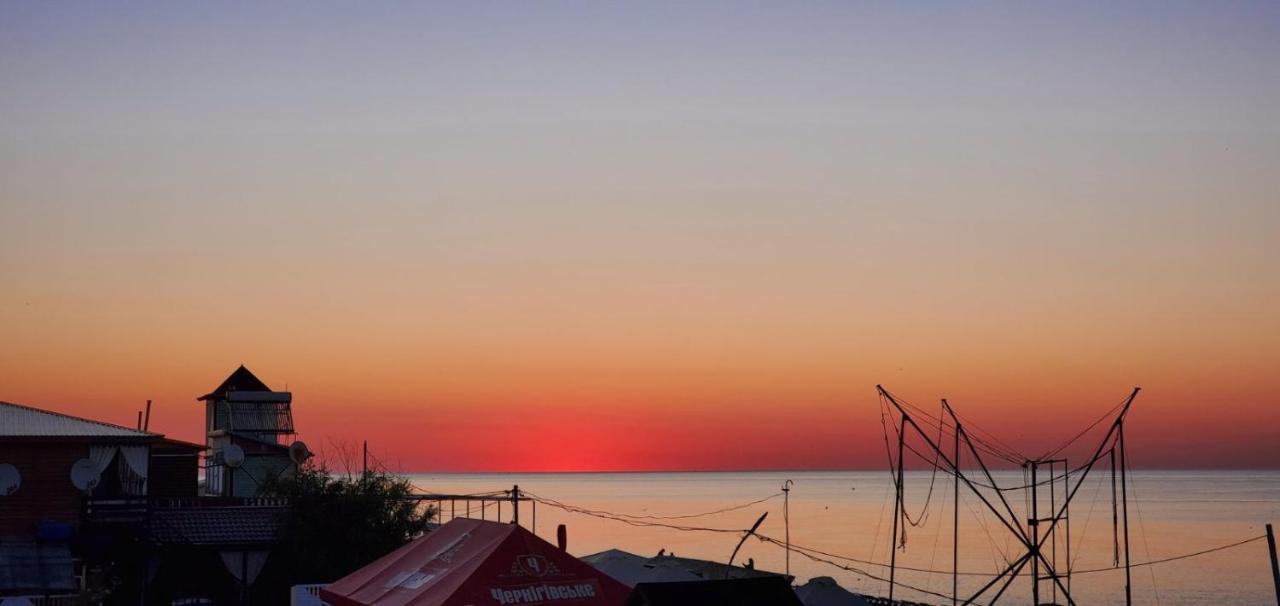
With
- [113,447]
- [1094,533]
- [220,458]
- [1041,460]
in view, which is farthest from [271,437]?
[1094,533]

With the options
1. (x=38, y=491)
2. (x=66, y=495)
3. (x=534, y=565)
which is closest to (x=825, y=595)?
(x=66, y=495)

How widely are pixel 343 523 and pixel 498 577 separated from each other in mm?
25034

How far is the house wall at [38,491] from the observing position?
1639 inches

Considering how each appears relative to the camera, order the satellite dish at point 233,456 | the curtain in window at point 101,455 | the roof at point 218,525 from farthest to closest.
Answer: the satellite dish at point 233,456, the curtain in window at point 101,455, the roof at point 218,525

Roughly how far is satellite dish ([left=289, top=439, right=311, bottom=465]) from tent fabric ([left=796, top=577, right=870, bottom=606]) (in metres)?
21.4

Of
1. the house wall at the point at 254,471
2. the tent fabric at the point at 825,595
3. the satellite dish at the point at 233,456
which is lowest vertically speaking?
the tent fabric at the point at 825,595

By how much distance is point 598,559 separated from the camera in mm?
53906

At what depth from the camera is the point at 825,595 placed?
47281mm

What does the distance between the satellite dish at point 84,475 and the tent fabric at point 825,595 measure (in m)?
25.7

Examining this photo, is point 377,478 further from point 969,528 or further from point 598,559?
point 969,528

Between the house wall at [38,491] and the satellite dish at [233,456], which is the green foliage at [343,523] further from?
the satellite dish at [233,456]

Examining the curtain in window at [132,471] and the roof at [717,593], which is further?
the curtain in window at [132,471]

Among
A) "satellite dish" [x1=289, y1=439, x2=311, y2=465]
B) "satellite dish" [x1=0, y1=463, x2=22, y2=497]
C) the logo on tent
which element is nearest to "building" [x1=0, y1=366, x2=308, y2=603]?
"satellite dish" [x1=0, y1=463, x2=22, y2=497]

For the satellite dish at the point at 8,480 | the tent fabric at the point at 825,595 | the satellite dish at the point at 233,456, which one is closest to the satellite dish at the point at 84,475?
the satellite dish at the point at 8,480
